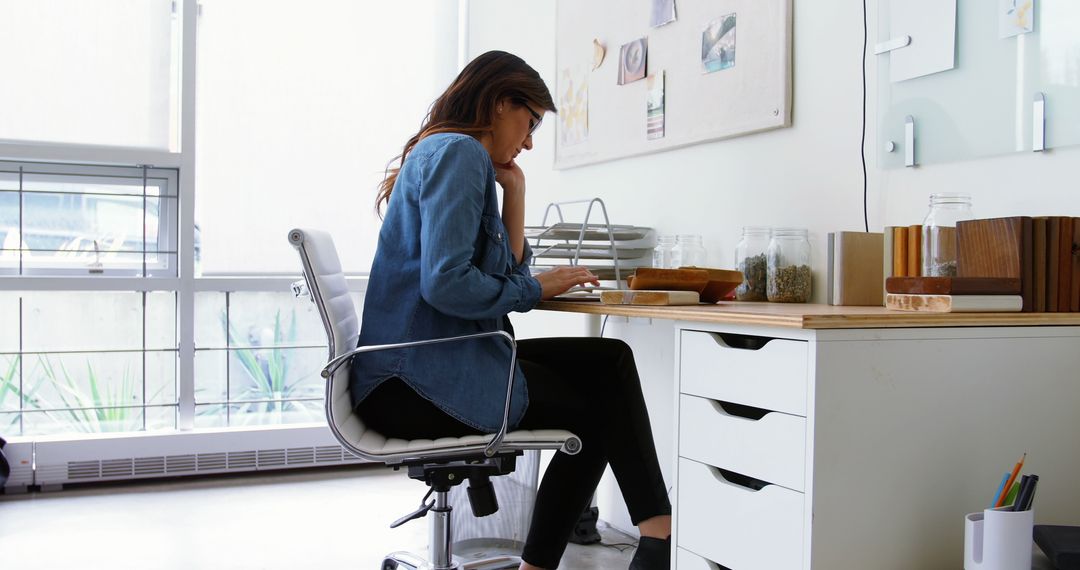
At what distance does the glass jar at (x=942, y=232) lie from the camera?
1562 millimetres

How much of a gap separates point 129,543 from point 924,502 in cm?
228

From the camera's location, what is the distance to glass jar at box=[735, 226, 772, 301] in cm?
201


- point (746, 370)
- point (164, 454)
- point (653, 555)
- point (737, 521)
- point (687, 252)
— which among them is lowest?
point (164, 454)

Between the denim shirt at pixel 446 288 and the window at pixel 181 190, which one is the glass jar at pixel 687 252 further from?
the window at pixel 181 190

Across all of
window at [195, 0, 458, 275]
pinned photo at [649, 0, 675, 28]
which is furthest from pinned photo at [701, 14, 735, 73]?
window at [195, 0, 458, 275]

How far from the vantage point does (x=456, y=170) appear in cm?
162

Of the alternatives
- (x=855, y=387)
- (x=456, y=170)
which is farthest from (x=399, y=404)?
(x=855, y=387)

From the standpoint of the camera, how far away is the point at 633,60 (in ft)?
8.87

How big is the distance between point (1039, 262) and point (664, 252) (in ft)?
3.52

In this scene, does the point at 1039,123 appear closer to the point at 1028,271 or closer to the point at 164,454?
the point at 1028,271

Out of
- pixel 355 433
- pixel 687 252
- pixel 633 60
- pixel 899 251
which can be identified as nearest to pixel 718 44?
pixel 633 60

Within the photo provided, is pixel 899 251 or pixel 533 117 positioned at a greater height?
pixel 533 117

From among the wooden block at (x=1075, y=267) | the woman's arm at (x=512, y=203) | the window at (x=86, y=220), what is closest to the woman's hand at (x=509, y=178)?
the woman's arm at (x=512, y=203)

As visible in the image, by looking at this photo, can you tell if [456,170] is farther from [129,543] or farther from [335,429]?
[129,543]
